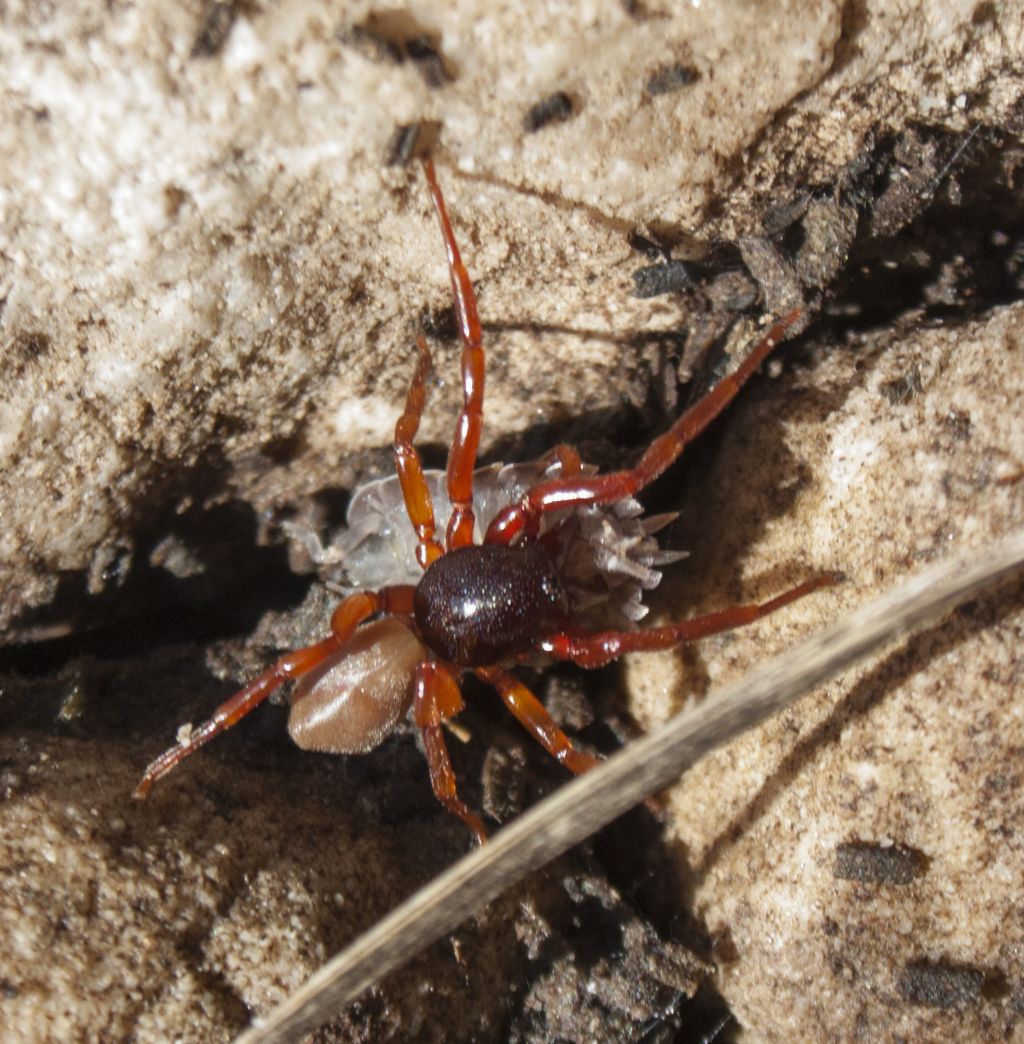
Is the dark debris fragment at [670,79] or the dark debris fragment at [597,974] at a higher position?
the dark debris fragment at [670,79]

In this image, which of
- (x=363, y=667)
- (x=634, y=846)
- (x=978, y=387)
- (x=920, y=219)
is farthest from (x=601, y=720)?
(x=920, y=219)

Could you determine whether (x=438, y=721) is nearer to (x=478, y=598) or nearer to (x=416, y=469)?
(x=478, y=598)

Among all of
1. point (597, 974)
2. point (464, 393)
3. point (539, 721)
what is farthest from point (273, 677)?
point (597, 974)

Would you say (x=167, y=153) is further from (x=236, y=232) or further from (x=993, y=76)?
(x=993, y=76)

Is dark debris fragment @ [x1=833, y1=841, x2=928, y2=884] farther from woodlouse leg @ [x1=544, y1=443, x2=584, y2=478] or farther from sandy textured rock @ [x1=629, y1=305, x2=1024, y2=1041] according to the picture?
woodlouse leg @ [x1=544, y1=443, x2=584, y2=478]

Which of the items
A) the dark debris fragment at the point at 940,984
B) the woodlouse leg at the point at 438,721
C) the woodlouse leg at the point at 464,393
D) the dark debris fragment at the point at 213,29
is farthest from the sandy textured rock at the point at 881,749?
the dark debris fragment at the point at 213,29

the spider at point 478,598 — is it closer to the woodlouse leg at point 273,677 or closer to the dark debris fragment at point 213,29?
the woodlouse leg at point 273,677
